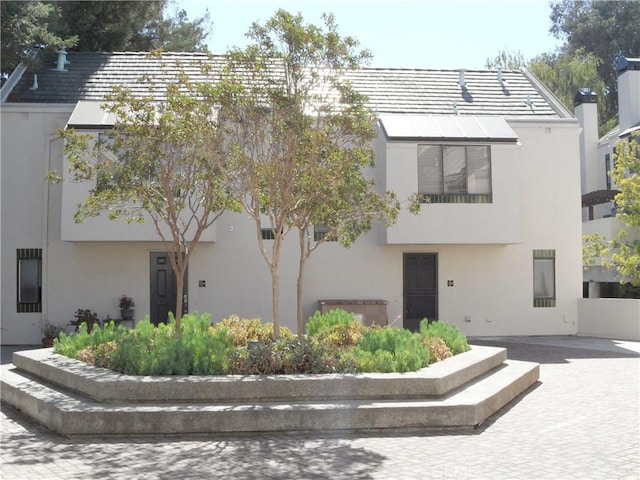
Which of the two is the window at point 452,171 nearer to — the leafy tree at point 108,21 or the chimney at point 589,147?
the leafy tree at point 108,21

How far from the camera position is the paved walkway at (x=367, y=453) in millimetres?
7750

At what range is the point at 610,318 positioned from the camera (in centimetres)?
2303

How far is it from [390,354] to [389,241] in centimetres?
1112

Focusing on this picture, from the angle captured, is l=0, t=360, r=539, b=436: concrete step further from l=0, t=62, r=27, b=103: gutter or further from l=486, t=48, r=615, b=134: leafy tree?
l=486, t=48, r=615, b=134: leafy tree

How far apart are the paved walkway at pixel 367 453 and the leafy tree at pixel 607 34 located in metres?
45.8

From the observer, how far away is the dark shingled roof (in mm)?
23500

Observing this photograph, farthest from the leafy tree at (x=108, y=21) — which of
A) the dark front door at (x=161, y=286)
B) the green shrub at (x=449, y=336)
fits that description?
the green shrub at (x=449, y=336)

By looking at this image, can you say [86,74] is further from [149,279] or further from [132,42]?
[132,42]

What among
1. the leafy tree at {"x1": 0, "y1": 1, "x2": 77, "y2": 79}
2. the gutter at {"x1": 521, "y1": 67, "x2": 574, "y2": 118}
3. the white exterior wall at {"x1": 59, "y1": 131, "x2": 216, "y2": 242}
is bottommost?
the white exterior wall at {"x1": 59, "y1": 131, "x2": 216, "y2": 242}

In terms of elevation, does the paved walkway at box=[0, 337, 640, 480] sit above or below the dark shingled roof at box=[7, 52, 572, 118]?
below

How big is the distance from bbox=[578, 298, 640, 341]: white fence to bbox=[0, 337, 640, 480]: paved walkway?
472 inches

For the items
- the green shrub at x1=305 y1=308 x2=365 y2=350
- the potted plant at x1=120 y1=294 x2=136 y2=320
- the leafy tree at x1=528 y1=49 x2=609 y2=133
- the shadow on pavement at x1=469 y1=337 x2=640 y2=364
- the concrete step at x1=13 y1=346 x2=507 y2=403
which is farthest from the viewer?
the leafy tree at x1=528 y1=49 x2=609 y2=133

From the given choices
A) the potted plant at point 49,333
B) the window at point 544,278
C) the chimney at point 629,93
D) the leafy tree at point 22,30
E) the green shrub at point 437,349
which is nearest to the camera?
the green shrub at point 437,349

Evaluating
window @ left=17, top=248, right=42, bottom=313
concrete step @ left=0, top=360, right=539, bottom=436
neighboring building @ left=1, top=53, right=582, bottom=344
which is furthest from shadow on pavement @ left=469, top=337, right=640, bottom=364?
window @ left=17, top=248, right=42, bottom=313
